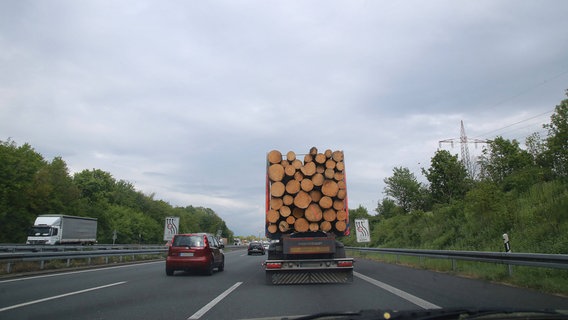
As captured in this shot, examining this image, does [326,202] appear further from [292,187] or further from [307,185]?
[292,187]

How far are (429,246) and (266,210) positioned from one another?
1559cm

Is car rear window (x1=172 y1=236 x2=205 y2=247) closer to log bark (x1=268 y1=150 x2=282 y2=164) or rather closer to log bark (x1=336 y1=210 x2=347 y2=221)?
log bark (x1=268 y1=150 x2=282 y2=164)

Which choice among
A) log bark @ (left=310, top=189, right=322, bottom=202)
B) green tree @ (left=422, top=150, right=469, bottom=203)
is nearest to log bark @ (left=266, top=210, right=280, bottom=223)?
log bark @ (left=310, top=189, right=322, bottom=202)

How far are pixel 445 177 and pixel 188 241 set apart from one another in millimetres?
38593

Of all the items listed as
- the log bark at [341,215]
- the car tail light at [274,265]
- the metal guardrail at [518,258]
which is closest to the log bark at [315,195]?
the log bark at [341,215]

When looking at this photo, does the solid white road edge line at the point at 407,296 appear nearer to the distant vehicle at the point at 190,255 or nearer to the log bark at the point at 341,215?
the log bark at the point at 341,215

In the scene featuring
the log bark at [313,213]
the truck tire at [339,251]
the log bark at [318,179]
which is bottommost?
the truck tire at [339,251]

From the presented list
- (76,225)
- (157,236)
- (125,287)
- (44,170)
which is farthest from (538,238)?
(157,236)

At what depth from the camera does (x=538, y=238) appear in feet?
44.9

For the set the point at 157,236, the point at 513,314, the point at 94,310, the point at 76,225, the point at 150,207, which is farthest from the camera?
the point at 150,207

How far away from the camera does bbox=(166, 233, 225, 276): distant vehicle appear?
14.2 m

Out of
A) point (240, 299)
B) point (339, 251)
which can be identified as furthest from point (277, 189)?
point (240, 299)

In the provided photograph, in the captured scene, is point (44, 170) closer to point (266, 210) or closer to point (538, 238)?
point (266, 210)

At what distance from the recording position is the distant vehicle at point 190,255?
1417 centimetres
